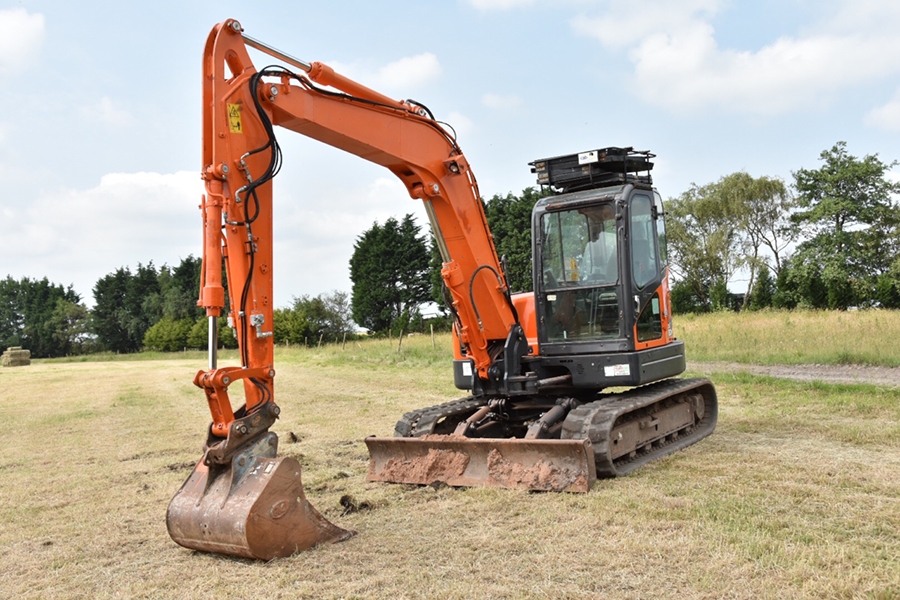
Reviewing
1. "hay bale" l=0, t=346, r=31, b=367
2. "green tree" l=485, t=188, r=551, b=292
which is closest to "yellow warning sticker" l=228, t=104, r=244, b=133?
"green tree" l=485, t=188, r=551, b=292

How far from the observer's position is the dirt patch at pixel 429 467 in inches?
252

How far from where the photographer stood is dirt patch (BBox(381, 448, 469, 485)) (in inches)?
252

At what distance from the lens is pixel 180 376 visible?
23016 mm

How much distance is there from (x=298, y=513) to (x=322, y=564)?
0.41m

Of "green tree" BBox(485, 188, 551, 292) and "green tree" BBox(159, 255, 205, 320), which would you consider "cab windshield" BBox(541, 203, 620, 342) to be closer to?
"green tree" BBox(485, 188, 551, 292)

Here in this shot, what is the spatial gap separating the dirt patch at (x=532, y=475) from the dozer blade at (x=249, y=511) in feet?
5.80

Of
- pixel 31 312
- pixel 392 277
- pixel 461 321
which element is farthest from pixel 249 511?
pixel 31 312

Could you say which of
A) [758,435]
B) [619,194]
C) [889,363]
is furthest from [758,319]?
[619,194]

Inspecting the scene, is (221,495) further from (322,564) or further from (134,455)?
(134,455)

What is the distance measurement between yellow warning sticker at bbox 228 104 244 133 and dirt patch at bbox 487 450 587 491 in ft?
10.9

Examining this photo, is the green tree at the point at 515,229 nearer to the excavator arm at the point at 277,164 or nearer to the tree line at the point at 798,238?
the tree line at the point at 798,238

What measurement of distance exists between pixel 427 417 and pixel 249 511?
10.6ft

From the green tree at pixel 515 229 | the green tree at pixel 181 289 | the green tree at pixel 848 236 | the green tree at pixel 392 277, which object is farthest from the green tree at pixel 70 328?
the green tree at pixel 848 236

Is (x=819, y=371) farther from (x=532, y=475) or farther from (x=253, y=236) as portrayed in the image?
(x=253, y=236)
